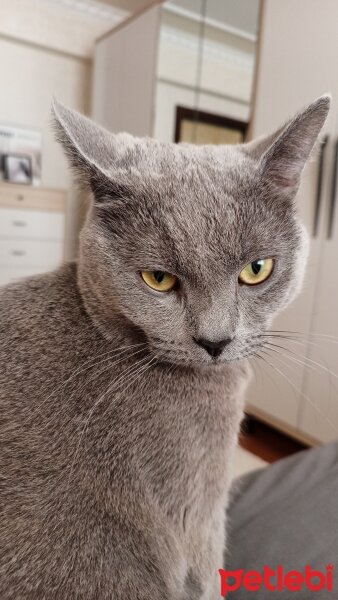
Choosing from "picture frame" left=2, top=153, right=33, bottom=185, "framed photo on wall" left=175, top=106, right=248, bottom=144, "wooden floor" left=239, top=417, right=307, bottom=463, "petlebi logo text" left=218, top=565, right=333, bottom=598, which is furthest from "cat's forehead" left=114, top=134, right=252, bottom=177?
"picture frame" left=2, top=153, right=33, bottom=185

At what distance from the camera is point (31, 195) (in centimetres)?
360

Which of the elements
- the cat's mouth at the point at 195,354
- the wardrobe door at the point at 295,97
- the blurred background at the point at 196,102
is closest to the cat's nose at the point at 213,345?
the cat's mouth at the point at 195,354

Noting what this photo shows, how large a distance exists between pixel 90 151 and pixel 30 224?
10.5 ft

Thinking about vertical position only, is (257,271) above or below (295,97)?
below

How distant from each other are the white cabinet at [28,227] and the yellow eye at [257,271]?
307 cm

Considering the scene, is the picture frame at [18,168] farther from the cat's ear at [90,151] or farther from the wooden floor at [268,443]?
the cat's ear at [90,151]

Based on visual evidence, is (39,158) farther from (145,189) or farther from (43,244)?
(145,189)

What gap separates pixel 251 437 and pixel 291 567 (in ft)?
4.86

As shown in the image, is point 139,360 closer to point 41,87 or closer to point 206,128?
point 206,128

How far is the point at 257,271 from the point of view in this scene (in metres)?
0.66

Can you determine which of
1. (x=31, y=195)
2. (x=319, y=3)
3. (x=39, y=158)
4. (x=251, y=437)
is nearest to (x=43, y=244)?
(x=31, y=195)

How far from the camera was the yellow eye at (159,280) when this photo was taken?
63cm

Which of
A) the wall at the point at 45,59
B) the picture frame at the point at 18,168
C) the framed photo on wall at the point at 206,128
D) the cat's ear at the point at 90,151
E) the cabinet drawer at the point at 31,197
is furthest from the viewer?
the picture frame at the point at 18,168

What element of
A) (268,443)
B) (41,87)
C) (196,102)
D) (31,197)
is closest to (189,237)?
(268,443)
